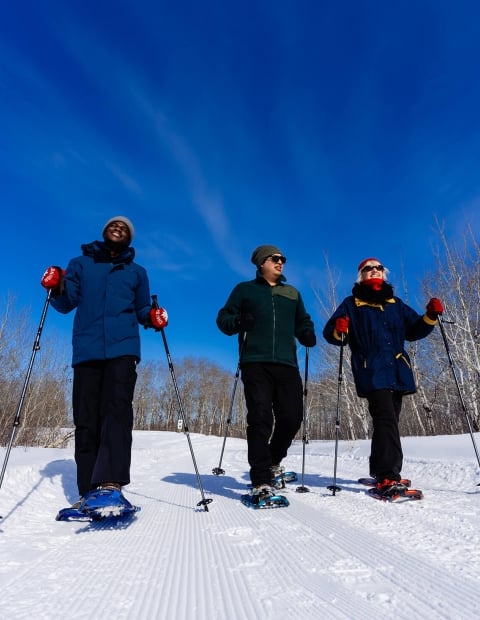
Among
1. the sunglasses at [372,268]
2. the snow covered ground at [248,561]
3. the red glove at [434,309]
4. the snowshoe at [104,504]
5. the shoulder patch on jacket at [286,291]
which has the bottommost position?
the snow covered ground at [248,561]

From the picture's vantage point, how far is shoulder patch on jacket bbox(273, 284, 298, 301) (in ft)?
12.5

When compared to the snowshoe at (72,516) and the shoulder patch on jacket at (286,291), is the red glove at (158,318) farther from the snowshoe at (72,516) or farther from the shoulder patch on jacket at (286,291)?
the snowshoe at (72,516)

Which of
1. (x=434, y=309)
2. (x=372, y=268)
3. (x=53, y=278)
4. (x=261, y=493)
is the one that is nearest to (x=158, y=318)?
(x=53, y=278)

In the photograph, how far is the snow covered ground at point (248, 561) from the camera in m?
1.11

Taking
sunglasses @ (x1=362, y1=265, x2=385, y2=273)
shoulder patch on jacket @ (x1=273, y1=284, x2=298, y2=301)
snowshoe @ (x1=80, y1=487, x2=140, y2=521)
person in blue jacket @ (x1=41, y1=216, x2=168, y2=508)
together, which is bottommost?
snowshoe @ (x1=80, y1=487, x2=140, y2=521)

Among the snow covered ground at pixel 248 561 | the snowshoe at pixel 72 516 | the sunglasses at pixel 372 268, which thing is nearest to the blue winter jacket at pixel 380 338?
the sunglasses at pixel 372 268

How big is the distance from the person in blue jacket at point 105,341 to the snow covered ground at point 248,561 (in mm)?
422

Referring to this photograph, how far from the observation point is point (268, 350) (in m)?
3.46

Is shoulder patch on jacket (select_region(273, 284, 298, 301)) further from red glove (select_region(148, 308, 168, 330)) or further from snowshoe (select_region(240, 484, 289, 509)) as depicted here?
snowshoe (select_region(240, 484, 289, 509))

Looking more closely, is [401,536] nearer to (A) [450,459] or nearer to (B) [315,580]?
(B) [315,580]

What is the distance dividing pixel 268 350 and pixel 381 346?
41.0 inches

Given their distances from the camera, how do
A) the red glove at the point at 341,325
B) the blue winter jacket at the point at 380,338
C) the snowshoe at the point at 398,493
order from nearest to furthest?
the snowshoe at the point at 398,493 < the blue winter jacket at the point at 380,338 < the red glove at the point at 341,325

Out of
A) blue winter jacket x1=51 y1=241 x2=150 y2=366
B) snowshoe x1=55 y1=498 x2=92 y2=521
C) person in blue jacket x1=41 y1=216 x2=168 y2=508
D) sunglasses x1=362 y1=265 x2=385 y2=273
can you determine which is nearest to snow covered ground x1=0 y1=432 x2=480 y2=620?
snowshoe x1=55 y1=498 x2=92 y2=521

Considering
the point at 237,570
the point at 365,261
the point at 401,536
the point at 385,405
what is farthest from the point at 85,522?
the point at 365,261
